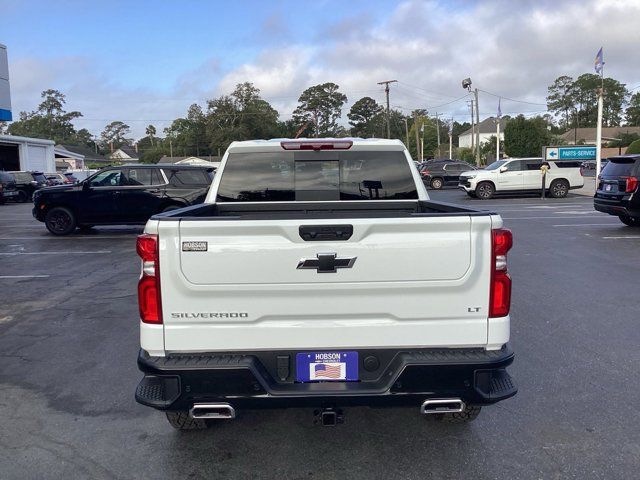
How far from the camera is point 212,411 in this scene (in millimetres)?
3033

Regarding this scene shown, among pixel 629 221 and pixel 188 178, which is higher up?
pixel 188 178

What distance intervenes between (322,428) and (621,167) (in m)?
12.1

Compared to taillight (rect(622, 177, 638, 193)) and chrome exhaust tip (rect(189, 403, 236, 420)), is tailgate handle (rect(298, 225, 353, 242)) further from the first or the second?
taillight (rect(622, 177, 638, 193))

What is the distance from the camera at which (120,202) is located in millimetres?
13875

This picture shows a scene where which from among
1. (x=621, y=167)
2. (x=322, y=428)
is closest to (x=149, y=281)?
(x=322, y=428)

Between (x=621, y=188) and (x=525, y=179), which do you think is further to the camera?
(x=525, y=179)

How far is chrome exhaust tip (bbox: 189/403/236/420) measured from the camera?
2.99 meters

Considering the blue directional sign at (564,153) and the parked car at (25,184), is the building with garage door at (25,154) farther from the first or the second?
the blue directional sign at (564,153)

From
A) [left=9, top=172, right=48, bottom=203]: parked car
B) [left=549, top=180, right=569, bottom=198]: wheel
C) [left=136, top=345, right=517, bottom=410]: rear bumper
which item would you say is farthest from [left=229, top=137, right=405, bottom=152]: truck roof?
[left=9, top=172, right=48, bottom=203]: parked car

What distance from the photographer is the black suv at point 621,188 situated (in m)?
12.7

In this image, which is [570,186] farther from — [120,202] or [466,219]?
[466,219]

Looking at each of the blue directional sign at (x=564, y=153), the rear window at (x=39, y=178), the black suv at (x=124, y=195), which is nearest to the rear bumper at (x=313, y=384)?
the black suv at (x=124, y=195)

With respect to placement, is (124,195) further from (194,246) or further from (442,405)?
(442,405)

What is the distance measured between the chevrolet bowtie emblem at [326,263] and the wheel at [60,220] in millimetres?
12941
